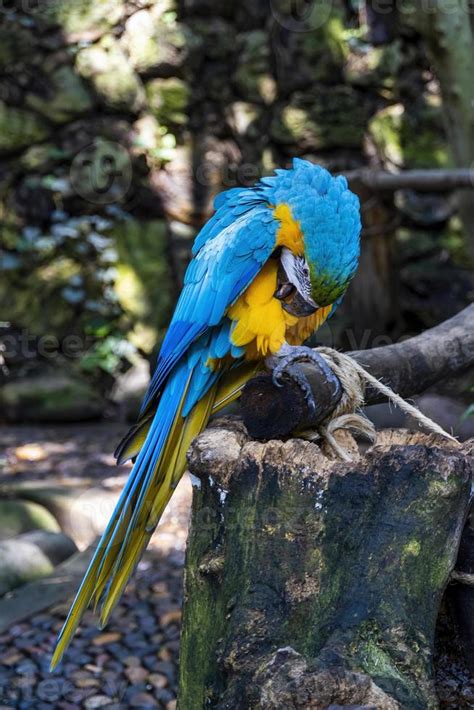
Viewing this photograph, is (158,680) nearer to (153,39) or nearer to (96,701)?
(96,701)

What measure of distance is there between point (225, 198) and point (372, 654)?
1.18m

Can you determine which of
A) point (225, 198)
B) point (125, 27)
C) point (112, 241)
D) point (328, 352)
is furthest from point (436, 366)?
point (125, 27)

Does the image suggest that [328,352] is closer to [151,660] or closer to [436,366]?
[436,366]

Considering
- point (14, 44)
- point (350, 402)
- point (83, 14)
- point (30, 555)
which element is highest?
point (83, 14)

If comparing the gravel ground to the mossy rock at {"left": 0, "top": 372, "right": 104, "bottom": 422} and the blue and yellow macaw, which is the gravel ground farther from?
the mossy rock at {"left": 0, "top": 372, "right": 104, "bottom": 422}

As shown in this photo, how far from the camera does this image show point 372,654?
3.14ft

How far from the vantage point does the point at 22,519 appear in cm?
273

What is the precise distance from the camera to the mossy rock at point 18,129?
4.35m

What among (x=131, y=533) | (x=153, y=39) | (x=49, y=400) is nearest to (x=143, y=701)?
(x=131, y=533)

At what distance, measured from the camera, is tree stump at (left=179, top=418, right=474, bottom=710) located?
3.11ft

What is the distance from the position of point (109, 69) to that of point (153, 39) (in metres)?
0.31

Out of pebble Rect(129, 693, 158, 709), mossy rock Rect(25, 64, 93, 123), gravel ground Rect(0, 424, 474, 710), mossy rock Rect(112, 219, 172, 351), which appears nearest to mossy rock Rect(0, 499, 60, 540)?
gravel ground Rect(0, 424, 474, 710)

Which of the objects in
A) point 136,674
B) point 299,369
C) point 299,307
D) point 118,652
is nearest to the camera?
point 299,369

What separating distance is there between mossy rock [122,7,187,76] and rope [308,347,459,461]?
3.55m
